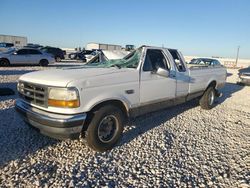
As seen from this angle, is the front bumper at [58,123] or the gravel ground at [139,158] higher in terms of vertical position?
the front bumper at [58,123]

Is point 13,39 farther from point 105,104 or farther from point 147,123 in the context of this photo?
point 105,104


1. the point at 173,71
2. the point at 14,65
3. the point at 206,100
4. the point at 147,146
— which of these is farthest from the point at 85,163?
the point at 14,65

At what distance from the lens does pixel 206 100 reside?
6938 millimetres

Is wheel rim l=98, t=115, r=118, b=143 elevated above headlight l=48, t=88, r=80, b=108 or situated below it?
below

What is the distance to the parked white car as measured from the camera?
1734 centimetres

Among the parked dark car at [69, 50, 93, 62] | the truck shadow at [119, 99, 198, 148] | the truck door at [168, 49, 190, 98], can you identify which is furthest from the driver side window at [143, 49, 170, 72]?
the parked dark car at [69, 50, 93, 62]

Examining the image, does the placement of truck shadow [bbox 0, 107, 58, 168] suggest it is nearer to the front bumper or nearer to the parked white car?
the front bumper

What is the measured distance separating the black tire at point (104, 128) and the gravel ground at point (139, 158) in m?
0.18

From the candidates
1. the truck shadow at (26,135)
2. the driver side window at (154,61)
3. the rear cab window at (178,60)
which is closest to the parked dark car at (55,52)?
the truck shadow at (26,135)

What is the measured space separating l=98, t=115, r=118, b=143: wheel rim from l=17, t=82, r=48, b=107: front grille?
1.03 m

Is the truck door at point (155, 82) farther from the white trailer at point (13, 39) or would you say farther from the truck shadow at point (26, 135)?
the white trailer at point (13, 39)

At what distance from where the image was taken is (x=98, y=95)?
3.58 meters

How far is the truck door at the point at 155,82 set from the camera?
441 centimetres

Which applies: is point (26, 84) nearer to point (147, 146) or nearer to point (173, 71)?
point (147, 146)
